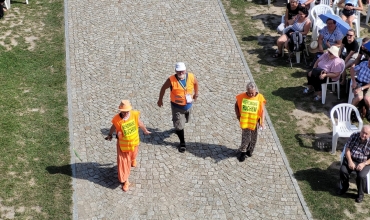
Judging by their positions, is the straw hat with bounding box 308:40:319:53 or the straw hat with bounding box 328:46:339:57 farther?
the straw hat with bounding box 308:40:319:53

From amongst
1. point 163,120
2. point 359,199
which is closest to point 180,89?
point 163,120

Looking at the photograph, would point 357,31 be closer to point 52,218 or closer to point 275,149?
point 275,149

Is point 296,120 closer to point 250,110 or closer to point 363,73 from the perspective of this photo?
point 363,73

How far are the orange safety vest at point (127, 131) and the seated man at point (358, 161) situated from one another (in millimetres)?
3924

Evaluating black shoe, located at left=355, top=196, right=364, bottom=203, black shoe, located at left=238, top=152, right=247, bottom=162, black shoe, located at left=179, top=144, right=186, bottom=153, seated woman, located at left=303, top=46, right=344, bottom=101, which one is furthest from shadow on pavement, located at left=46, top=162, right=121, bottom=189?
seated woman, located at left=303, top=46, right=344, bottom=101

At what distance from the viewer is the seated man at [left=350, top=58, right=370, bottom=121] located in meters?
12.8

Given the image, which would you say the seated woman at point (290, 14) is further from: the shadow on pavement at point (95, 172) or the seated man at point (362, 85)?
the shadow on pavement at point (95, 172)

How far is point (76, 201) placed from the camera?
10.6 metres

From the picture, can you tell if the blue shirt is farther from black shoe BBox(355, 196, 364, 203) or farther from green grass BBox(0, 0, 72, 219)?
green grass BBox(0, 0, 72, 219)

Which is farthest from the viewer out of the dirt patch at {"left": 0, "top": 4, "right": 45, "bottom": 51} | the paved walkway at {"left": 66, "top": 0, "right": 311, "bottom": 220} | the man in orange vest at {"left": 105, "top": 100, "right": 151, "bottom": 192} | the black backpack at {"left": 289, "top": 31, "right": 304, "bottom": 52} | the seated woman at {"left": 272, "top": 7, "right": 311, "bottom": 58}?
the dirt patch at {"left": 0, "top": 4, "right": 45, "bottom": 51}

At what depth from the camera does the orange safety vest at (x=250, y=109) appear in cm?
1091

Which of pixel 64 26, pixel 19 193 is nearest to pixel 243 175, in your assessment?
pixel 19 193

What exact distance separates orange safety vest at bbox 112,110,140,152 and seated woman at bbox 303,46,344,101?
5093mm

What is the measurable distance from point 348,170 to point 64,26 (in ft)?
31.4
